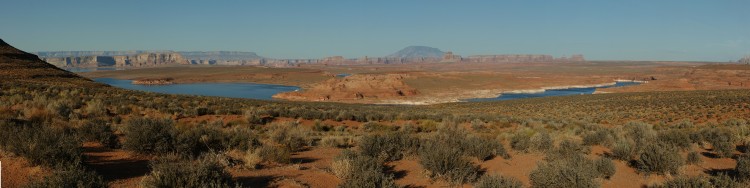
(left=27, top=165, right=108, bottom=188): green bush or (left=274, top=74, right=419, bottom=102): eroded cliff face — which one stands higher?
(left=27, top=165, right=108, bottom=188): green bush

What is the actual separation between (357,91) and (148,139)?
264 feet

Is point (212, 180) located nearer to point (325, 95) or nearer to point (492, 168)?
point (492, 168)

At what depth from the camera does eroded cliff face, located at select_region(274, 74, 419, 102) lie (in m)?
84.2

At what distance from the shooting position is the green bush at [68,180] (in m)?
5.36

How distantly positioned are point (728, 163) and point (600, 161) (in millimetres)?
4496

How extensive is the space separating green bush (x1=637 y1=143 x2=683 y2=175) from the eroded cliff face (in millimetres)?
71823

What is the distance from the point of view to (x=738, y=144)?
1377 cm

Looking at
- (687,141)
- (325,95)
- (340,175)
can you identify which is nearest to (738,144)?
(687,141)

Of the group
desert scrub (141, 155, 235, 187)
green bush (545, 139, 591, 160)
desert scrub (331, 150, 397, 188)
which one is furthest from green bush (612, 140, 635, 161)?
desert scrub (141, 155, 235, 187)

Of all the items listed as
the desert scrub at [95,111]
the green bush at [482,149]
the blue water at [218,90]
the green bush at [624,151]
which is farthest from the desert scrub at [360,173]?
the blue water at [218,90]

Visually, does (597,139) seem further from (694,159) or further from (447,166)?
(447,166)

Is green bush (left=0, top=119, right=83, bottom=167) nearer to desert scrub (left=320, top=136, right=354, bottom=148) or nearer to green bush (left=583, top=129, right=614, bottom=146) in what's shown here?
desert scrub (left=320, top=136, right=354, bottom=148)

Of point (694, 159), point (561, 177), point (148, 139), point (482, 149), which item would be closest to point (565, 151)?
point (482, 149)

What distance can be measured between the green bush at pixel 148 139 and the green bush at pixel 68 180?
256cm
